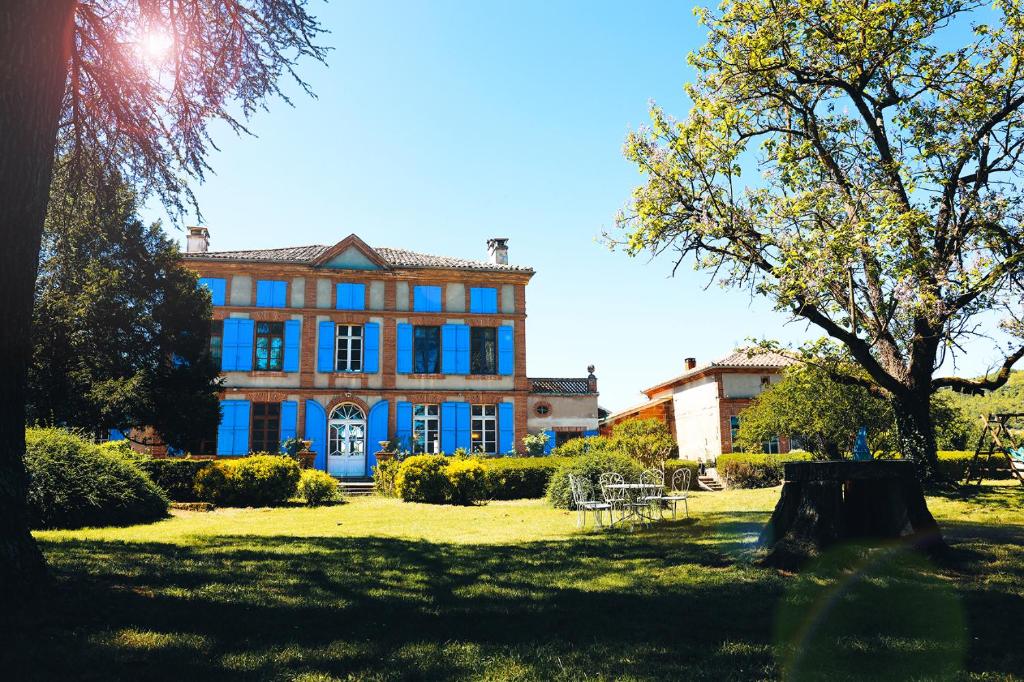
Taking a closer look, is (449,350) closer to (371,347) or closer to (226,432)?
(371,347)

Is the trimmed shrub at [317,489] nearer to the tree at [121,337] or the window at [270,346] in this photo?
the tree at [121,337]

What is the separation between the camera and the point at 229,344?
23.8m

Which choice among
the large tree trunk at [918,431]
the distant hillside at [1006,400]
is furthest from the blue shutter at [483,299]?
the distant hillside at [1006,400]

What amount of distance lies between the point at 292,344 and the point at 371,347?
9.44 feet

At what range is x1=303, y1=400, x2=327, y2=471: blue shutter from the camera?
77.3 feet

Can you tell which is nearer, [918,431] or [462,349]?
[918,431]

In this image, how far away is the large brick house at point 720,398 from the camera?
28.3 metres

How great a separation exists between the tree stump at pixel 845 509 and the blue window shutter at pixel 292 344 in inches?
812

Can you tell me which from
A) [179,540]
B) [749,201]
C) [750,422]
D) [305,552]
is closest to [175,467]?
[179,540]

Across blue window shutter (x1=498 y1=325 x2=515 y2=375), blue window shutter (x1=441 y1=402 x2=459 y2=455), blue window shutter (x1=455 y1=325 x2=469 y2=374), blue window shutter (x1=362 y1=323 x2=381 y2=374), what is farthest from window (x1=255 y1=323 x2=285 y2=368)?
blue window shutter (x1=498 y1=325 x2=515 y2=375)

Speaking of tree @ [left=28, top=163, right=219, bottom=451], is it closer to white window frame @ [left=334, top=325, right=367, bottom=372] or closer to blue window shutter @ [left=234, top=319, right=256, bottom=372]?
blue window shutter @ [left=234, top=319, right=256, bottom=372]

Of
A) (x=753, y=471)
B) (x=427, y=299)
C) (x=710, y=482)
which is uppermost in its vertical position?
(x=427, y=299)

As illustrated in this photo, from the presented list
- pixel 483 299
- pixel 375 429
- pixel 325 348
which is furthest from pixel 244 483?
pixel 483 299

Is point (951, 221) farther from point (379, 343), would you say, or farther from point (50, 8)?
point (379, 343)
